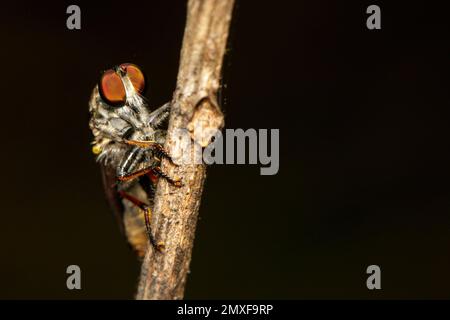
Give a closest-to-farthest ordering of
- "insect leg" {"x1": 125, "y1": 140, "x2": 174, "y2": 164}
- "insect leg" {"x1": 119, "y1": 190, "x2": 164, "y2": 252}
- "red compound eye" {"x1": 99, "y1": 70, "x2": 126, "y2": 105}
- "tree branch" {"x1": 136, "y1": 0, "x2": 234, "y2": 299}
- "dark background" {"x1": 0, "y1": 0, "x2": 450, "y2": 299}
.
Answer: "tree branch" {"x1": 136, "y1": 0, "x2": 234, "y2": 299} → "insect leg" {"x1": 125, "y1": 140, "x2": 174, "y2": 164} → "insect leg" {"x1": 119, "y1": 190, "x2": 164, "y2": 252} → "red compound eye" {"x1": 99, "y1": 70, "x2": 126, "y2": 105} → "dark background" {"x1": 0, "y1": 0, "x2": 450, "y2": 299}

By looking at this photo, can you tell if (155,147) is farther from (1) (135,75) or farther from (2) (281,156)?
(2) (281,156)

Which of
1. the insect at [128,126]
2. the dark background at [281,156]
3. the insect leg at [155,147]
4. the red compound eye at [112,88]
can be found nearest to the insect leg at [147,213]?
the insect at [128,126]

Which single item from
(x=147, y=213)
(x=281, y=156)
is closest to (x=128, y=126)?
(x=147, y=213)

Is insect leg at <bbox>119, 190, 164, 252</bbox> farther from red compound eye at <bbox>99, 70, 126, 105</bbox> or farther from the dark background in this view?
the dark background

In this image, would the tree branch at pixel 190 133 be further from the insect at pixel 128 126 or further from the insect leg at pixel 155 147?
the insect at pixel 128 126

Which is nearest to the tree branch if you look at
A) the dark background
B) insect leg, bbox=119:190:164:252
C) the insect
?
insect leg, bbox=119:190:164:252
